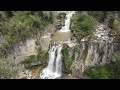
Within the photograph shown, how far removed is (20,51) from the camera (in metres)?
11.2

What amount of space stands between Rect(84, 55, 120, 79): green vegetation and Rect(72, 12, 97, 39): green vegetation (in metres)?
1.87

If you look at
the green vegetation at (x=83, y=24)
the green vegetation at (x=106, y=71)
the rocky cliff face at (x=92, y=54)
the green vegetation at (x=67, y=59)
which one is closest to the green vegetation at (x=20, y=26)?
the green vegetation at (x=83, y=24)

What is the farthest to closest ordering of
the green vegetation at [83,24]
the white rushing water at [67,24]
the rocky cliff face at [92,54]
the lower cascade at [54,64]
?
the white rushing water at [67,24] < the green vegetation at [83,24] < the lower cascade at [54,64] < the rocky cliff face at [92,54]

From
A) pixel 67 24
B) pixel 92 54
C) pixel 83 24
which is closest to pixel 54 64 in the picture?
pixel 92 54

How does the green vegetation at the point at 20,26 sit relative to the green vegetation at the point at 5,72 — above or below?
above

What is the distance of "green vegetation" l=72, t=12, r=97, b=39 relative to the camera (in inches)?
451

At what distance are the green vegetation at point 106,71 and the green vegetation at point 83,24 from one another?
187 cm

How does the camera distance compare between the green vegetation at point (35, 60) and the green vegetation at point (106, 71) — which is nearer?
the green vegetation at point (106, 71)

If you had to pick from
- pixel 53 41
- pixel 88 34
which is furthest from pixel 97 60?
pixel 53 41

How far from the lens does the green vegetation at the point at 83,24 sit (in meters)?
11.5

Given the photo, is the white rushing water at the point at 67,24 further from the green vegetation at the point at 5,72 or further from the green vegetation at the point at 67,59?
the green vegetation at the point at 5,72
